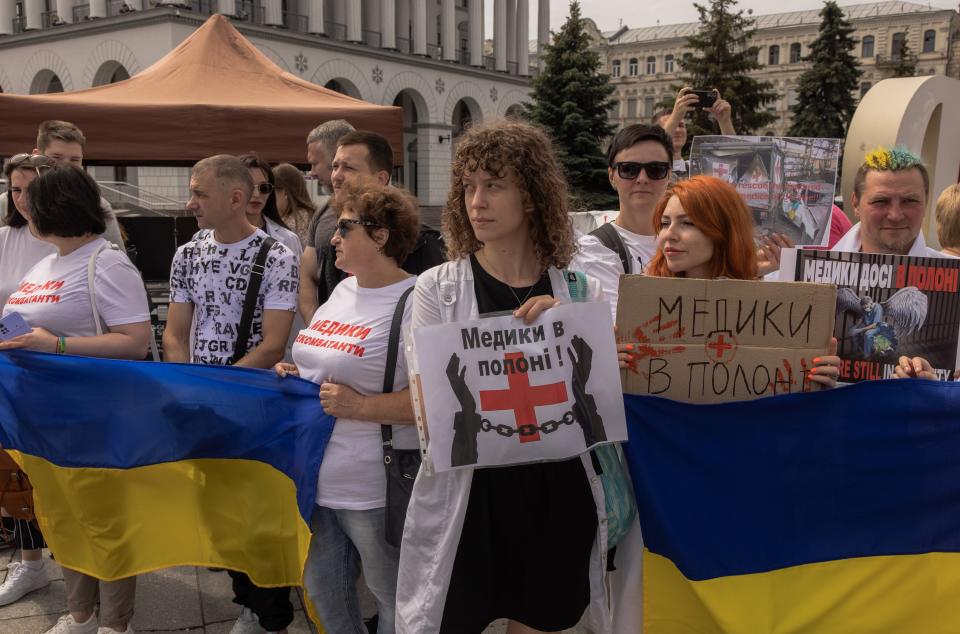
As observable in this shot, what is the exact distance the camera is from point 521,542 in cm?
218

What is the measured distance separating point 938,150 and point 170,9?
91.1 ft

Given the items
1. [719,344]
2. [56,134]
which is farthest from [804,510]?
[56,134]

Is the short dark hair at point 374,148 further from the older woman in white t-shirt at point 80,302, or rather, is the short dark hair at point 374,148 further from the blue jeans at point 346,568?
the blue jeans at point 346,568

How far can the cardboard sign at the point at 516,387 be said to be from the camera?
2076 millimetres

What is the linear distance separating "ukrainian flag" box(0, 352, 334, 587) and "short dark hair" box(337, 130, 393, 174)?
1.26m

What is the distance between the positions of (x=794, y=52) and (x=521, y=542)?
3321 inches

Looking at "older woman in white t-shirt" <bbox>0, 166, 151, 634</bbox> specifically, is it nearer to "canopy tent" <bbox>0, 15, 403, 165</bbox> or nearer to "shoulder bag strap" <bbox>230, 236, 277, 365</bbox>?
"shoulder bag strap" <bbox>230, 236, 277, 365</bbox>

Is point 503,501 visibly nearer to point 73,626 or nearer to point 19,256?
point 73,626

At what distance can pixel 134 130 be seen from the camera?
687 centimetres

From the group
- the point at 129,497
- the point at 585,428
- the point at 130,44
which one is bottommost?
the point at 129,497

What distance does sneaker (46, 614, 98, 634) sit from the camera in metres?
3.12

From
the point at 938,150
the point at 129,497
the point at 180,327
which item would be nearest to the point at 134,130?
the point at 180,327

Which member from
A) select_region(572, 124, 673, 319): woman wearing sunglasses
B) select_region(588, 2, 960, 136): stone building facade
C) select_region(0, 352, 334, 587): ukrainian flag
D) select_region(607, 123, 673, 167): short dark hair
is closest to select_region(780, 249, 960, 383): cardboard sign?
select_region(572, 124, 673, 319): woman wearing sunglasses

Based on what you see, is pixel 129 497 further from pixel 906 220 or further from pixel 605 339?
pixel 906 220
